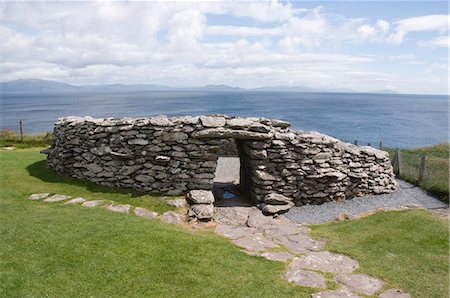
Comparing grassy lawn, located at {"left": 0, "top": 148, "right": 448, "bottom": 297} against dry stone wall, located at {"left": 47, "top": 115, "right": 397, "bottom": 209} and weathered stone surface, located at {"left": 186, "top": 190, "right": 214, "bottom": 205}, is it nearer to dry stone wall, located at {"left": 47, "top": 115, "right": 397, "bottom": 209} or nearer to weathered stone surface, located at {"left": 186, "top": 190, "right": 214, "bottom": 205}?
weathered stone surface, located at {"left": 186, "top": 190, "right": 214, "bottom": 205}

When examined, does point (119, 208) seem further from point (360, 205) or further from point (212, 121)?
point (360, 205)

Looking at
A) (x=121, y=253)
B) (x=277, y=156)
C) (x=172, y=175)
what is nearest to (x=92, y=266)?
(x=121, y=253)

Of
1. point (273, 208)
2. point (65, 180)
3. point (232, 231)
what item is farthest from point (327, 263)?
point (65, 180)

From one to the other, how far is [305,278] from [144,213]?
256 inches

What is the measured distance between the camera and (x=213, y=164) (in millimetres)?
14602

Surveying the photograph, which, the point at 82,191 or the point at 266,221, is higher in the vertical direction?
the point at 82,191

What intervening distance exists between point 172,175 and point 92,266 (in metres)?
A: 6.41

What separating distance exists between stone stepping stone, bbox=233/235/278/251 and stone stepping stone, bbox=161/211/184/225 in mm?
2498

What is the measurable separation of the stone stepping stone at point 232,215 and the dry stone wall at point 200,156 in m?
0.99

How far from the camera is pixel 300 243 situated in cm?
1105

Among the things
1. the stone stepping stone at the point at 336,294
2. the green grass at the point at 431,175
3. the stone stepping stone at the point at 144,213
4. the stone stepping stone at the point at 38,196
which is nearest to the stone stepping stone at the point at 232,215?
the stone stepping stone at the point at 144,213

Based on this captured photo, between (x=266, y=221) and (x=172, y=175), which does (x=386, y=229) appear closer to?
(x=266, y=221)

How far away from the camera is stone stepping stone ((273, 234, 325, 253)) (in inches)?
416

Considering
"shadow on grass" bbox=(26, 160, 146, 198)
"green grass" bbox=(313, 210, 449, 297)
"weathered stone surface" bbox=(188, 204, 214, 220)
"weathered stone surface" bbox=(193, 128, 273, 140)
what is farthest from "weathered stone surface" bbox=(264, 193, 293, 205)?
"shadow on grass" bbox=(26, 160, 146, 198)
